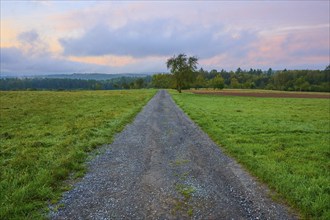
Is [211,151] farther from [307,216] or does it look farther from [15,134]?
[15,134]

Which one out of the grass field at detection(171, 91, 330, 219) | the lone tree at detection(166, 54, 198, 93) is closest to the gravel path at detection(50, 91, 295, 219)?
the grass field at detection(171, 91, 330, 219)

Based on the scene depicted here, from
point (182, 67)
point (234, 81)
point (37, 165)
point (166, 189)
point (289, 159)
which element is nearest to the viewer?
point (166, 189)

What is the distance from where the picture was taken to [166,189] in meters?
8.20

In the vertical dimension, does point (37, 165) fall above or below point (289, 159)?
above

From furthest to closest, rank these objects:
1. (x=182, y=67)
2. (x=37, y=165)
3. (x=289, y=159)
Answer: (x=182, y=67)
(x=289, y=159)
(x=37, y=165)

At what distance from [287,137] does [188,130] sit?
21.3 ft

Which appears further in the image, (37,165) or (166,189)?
(37,165)

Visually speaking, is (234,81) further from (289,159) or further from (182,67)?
(289,159)

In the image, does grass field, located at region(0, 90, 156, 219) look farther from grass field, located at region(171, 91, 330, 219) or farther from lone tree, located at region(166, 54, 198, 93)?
lone tree, located at region(166, 54, 198, 93)

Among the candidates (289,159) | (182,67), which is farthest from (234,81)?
(289,159)

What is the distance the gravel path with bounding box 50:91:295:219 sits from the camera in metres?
6.76

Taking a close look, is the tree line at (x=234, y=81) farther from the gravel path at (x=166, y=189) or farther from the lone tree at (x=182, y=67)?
the gravel path at (x=166, y=189)

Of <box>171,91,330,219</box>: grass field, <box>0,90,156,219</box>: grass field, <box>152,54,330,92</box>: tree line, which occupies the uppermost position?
<box>152,54,330,92</box>: tree line

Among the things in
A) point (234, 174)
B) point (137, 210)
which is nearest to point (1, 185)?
point (137, 210)
